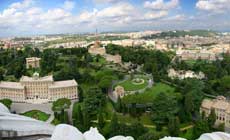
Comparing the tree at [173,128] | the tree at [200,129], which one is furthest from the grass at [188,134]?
the tree at [173,128]

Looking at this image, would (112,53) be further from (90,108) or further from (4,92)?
(90,108)

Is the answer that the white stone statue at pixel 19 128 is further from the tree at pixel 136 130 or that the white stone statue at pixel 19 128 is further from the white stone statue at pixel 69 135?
the tree at pixel 136 130

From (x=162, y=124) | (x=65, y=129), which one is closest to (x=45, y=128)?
(x=65, y=129)

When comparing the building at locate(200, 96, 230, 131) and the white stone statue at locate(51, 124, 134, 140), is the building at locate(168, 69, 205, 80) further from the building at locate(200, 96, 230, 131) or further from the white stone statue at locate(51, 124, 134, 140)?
the white stone statue at locate(51, 124, 134, 140)

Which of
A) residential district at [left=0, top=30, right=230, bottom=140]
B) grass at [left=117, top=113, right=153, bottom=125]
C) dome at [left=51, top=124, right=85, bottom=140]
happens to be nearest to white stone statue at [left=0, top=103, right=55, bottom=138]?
residential district at [left=0, top=30, right=230, bottom=140]

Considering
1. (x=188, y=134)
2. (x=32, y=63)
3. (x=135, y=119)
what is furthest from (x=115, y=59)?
(x=188, y=134)

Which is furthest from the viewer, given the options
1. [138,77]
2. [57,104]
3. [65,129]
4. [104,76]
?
[138,77]
